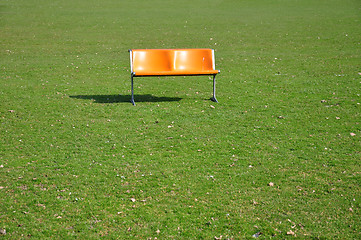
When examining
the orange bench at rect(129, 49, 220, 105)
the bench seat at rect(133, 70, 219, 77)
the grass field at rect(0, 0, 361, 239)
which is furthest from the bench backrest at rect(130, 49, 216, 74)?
the grass field at rect(0, 0, 361, 239)

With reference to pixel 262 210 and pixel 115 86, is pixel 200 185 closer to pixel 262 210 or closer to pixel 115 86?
pixel 262 210

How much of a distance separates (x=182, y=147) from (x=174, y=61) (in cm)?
325

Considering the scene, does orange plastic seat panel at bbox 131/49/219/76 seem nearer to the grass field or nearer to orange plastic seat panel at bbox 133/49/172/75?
orange plastic seat panel at bbox 133/49/172/75

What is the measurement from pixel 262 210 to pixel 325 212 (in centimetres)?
77

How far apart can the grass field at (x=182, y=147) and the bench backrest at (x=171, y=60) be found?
0.73m

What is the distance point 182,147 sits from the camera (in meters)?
6.95

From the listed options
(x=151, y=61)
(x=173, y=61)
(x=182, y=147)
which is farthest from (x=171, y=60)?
(x=182, y=147)

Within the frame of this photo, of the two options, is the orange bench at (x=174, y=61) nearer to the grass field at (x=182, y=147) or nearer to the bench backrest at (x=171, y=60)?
the bench backrest at (x=171, y=60)

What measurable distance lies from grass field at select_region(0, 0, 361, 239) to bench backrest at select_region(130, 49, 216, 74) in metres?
0.73

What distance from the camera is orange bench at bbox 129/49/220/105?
9.43 meters

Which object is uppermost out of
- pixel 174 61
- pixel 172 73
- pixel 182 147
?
pixel 174 61

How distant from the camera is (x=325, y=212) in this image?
506 cm

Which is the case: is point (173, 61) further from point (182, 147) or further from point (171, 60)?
point (182, 147)

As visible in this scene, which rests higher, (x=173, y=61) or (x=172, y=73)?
(x=173, y=61)
